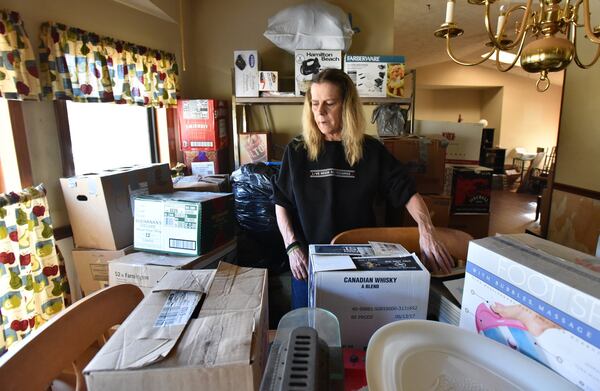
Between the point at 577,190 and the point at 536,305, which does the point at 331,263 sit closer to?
the point at 536,305

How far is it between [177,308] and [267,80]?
2034mm

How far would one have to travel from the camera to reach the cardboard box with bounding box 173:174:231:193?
6.80 ft

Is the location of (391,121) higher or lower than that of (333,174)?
higher

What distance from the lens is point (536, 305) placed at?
46cm

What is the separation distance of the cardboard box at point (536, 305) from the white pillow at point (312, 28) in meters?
2.03

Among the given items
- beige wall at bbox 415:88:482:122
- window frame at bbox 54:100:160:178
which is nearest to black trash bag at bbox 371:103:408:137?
window frame at bbox 54:100:160:178

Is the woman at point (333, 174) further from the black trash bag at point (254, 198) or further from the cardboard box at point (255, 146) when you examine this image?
the cardboard box at point (255, 146)

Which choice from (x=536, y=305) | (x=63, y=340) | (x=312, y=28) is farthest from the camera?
(x=312, y=28)

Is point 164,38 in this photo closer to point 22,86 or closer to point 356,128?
point 22,86

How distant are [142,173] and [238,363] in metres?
1.56

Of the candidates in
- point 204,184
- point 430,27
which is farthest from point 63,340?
point 430,27

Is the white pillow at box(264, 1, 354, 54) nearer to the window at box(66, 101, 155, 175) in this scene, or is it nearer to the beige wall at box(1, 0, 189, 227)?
the beige wall at box(1, 0, 189, 227)

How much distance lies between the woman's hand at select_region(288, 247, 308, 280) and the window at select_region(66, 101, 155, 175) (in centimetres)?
144

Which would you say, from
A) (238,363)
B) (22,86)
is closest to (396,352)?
(238,363)
